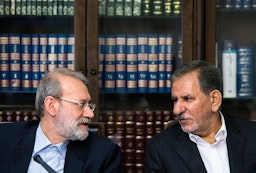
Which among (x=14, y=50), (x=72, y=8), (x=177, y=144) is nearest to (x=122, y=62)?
(x=72, y=8)

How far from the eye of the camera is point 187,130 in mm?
2689

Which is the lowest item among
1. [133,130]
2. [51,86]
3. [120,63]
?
[133,130]

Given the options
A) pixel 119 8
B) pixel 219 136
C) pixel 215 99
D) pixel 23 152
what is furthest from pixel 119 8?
pixel 23 152

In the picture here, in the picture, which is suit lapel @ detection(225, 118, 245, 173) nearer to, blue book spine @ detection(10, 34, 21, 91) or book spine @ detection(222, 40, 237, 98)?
book spine @ detection(222, 40, 237, 98)

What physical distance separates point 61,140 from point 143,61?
1.25 metres

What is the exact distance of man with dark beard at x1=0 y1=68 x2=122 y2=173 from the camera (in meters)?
2.48

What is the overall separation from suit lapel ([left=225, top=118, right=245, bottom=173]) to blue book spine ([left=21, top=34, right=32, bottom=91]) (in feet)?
4.95

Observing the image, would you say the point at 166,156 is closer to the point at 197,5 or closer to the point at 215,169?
the point at 215,169

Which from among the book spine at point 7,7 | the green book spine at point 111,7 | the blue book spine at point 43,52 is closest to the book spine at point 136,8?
the green book spine at point 111,7

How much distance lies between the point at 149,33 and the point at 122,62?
0.28m

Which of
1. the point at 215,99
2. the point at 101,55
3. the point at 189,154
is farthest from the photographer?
the point at 101,55

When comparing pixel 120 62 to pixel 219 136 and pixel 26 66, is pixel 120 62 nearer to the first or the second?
pixel 26 66

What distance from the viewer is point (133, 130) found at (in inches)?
144

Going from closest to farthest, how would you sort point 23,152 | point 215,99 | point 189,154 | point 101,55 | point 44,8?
point 23,152 → point 189,154 → point 215,99 → point 101,55 → point 44,8
